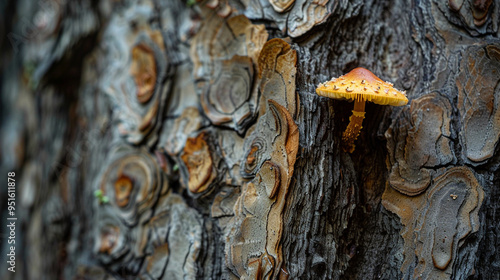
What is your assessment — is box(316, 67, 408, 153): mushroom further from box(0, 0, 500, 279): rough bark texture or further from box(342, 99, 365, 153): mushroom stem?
box(0, 0, 500, 279): rough bark texture

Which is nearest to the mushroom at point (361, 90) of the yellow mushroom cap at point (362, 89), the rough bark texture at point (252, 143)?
the yellow mushroom cap at point (362, 89)

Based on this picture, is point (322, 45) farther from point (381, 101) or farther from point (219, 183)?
point (219, 183)

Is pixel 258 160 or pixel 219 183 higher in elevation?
pixel 258 160

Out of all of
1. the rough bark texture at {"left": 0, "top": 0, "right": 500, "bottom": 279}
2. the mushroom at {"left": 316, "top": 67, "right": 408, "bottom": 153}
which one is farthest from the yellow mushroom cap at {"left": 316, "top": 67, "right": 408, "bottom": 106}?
the rough bark texture at {"left": 0, "top": 0, "right": 500, "bottom": 279}

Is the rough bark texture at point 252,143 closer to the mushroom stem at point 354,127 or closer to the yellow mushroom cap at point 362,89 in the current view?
the mushroom stem at point 354,127

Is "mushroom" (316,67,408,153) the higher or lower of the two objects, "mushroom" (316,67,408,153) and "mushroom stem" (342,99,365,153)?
the higher

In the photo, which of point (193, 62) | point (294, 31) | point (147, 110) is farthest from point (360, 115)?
point (147, 110)
